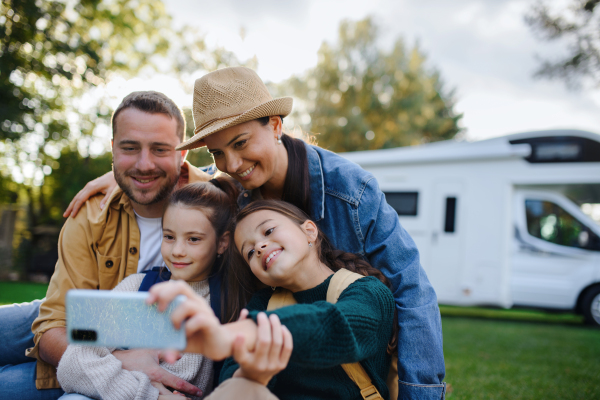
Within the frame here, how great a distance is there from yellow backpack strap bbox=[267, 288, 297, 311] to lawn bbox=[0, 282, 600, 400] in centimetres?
221

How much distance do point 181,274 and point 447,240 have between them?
7.10 metres

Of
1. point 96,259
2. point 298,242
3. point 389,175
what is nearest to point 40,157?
point 389,175

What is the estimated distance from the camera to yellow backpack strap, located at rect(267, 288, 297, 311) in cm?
198

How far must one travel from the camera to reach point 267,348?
1.17 meters

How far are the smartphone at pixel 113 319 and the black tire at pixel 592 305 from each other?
858 centimetres

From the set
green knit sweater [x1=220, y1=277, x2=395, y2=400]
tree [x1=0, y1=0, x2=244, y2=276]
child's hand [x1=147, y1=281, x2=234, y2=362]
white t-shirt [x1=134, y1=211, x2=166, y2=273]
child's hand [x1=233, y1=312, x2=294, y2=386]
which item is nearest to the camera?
child's hand [x1=147, y1=281, x2=234, y2=362]

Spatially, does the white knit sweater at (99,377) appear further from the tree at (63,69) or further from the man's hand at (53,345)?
the tree at (63,69)

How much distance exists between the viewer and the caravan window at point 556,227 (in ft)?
25.2

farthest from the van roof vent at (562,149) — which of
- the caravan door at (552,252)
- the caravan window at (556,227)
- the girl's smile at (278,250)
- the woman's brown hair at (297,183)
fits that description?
the girl's smile at (278,250)

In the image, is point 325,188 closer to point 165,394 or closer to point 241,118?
point 241,118

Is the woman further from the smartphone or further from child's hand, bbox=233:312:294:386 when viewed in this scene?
the smartphone

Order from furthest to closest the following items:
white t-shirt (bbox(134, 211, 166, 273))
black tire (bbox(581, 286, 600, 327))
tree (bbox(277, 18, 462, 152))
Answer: tree (bbox(277, 18, 462, 152)) → black tire (bbox(581, 286, 600, 327)) → white t-shirt (bbox(134, 211, 166, 273))

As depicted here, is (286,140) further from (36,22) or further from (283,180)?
(36,22)

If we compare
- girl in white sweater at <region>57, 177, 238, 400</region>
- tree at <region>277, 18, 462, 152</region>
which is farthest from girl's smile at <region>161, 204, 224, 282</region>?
tree at <region>277, 18, 462, 152</region>
